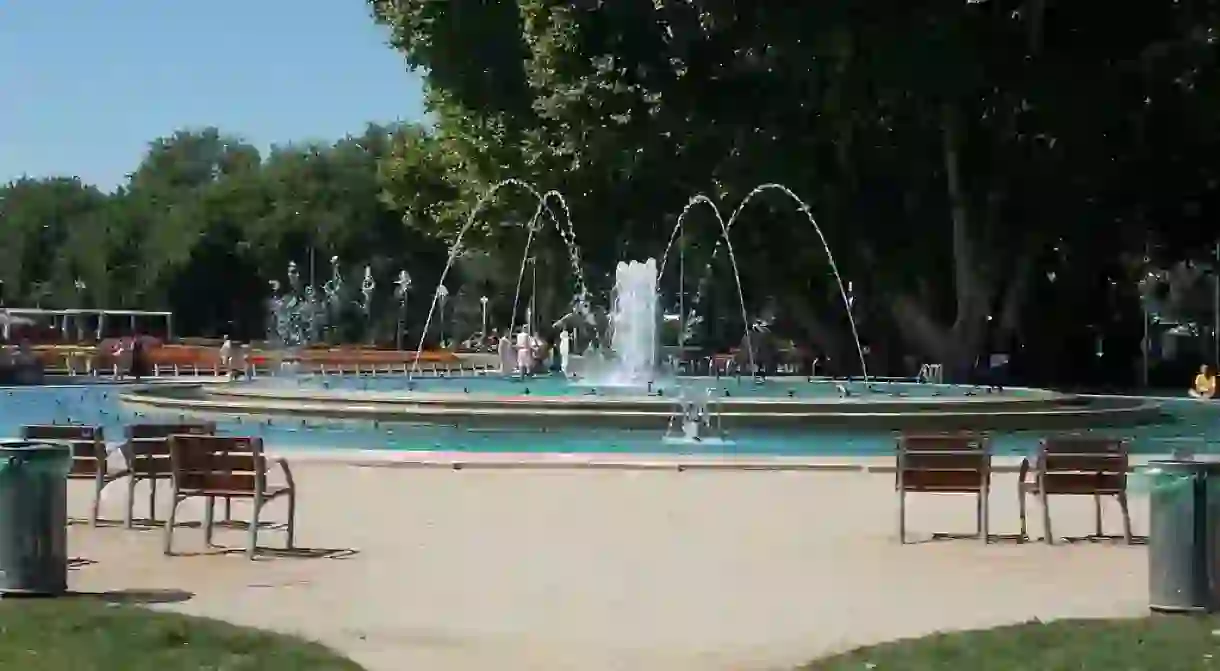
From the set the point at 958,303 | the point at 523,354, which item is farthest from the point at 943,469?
the point at 958,303

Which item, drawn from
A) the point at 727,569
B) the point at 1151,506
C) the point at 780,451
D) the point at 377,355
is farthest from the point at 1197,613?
the point at 377,355

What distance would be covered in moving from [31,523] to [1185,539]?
6044mm

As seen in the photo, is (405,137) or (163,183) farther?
(163,183)

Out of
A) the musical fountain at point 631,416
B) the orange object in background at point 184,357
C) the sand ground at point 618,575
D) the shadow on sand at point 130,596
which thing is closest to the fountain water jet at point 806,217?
the musical fountain at point 631,416

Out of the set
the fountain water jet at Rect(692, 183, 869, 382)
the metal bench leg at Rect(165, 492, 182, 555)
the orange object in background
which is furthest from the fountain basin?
the orange object in background

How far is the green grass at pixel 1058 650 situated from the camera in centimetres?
724

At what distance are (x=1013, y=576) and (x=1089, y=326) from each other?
1645 inches

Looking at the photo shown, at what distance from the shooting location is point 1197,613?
8.77 meters

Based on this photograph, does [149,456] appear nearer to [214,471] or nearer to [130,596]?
[214,471]

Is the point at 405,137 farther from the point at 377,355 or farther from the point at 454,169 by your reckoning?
the point at 377,355

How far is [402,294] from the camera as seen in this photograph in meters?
85.6

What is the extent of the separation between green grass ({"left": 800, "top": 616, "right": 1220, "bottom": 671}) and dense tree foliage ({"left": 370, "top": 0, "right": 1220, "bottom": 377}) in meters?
29.5

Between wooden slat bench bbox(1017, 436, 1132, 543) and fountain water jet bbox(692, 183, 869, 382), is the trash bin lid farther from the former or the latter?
fountain water jet bbox(692, 183, 869, 382)

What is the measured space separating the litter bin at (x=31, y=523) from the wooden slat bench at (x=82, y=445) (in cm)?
413
